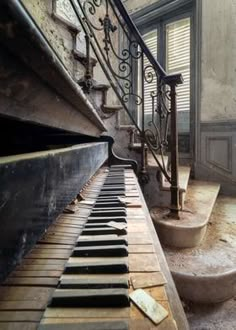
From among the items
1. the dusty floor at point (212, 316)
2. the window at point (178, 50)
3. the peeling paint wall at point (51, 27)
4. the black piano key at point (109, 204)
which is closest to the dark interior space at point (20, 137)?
the black piano key at point (109, 204)

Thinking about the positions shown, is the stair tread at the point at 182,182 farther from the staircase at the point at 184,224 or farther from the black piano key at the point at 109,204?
the black piano key at the point at 109,204

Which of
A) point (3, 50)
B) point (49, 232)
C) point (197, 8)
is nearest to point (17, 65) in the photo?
point (3, 50)

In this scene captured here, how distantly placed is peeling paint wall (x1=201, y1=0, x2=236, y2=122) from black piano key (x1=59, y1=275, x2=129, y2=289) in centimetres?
287

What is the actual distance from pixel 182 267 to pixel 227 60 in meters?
2.61

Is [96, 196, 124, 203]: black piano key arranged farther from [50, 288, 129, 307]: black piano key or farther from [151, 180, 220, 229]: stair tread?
[151, 180, 220, 229]: stair tread

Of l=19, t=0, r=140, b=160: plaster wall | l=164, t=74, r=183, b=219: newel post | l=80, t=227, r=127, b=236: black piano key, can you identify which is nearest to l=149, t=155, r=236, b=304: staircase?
l=164, t=74, r=183, b=219: newel post

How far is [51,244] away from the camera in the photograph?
590 millimetres

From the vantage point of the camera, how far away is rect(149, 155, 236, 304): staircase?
1.21 m

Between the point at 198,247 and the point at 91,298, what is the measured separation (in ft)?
4.16

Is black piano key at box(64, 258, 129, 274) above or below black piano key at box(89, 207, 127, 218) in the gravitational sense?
below

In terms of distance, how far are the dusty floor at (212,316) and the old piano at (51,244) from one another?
83cm

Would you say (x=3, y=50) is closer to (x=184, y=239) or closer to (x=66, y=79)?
(x=66, y=79)

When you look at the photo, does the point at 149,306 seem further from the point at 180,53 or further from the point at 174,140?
the point at 180,53

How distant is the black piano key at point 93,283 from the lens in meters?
0.40
